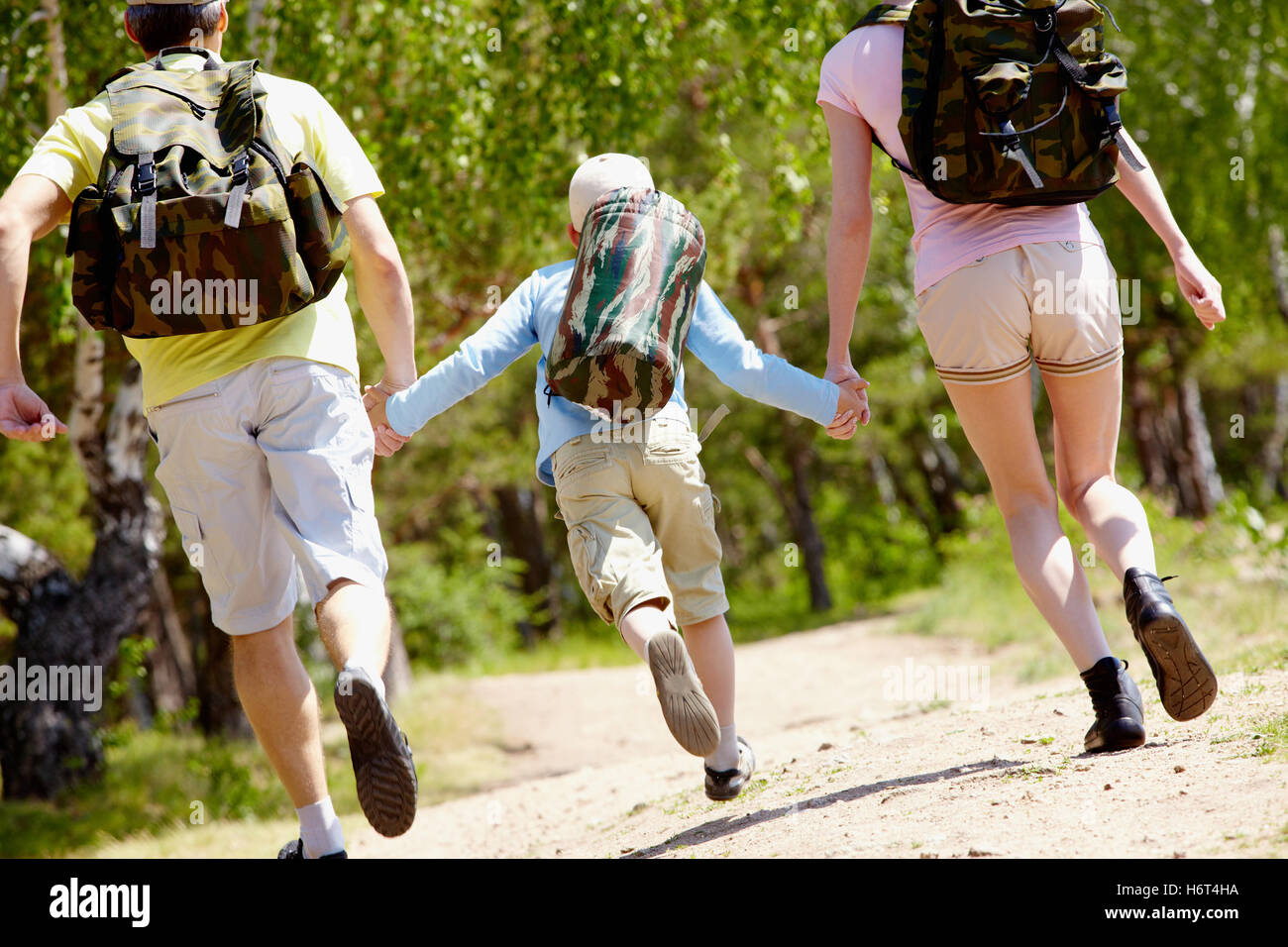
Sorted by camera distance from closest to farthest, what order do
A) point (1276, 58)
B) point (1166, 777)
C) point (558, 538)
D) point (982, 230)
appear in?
point (1166, 777)
point (982, 230)
point (1276, 58)
point (558, 538)

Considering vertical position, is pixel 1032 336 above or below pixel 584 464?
above

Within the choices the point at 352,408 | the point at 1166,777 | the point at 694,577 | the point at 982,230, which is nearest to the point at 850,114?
the point at 982,230

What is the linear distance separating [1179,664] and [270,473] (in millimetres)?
2248

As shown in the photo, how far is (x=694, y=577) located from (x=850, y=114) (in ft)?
4.56

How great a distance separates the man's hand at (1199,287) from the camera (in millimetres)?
3326

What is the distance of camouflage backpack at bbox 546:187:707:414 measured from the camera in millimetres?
3084

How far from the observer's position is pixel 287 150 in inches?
115

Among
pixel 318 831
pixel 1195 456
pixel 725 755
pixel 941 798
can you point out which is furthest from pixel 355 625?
pixel 1195 456

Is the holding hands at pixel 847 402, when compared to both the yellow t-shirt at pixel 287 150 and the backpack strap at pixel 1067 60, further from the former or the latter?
the yellow t-shirt at pixel 287 150

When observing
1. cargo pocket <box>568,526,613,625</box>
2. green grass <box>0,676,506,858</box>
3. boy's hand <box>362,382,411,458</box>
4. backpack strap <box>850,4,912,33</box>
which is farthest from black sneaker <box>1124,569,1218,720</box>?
green grass <box>0,676,506,858</box>

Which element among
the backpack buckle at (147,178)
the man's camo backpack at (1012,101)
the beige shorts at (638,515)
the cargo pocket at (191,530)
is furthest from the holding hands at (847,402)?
the backpack buckle at (147,178)

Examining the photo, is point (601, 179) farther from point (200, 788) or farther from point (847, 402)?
point (200, 788)
